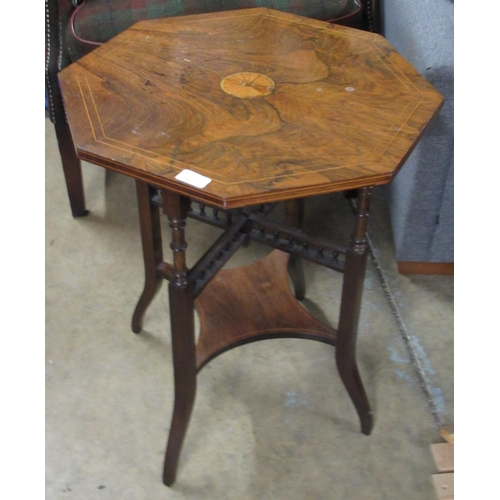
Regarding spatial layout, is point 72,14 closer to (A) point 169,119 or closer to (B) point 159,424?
(A) point 169,119

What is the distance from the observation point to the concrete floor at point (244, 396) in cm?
129

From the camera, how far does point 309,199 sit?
206cm

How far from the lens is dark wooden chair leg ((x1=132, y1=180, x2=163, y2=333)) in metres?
1.30

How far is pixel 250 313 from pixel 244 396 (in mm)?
204

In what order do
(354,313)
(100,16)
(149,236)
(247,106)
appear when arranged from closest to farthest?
1. (247,106)
2. (354,313)
3. (149,236)
4. (100,16)

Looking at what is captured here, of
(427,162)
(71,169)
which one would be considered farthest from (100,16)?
(427,162)

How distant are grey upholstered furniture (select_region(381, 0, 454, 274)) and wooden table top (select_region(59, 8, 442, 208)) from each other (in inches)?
7.4

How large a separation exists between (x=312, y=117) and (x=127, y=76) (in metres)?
0.36

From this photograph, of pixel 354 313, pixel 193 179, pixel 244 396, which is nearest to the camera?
pixel 193 179

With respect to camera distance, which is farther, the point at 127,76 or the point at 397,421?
the point at 397,421

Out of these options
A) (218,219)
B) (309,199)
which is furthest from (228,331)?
(309,199)

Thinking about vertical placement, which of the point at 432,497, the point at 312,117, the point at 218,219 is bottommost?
the point at 432,497

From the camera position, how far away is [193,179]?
0.86 meters

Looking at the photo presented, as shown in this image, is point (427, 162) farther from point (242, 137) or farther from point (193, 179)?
point (193, 179)
